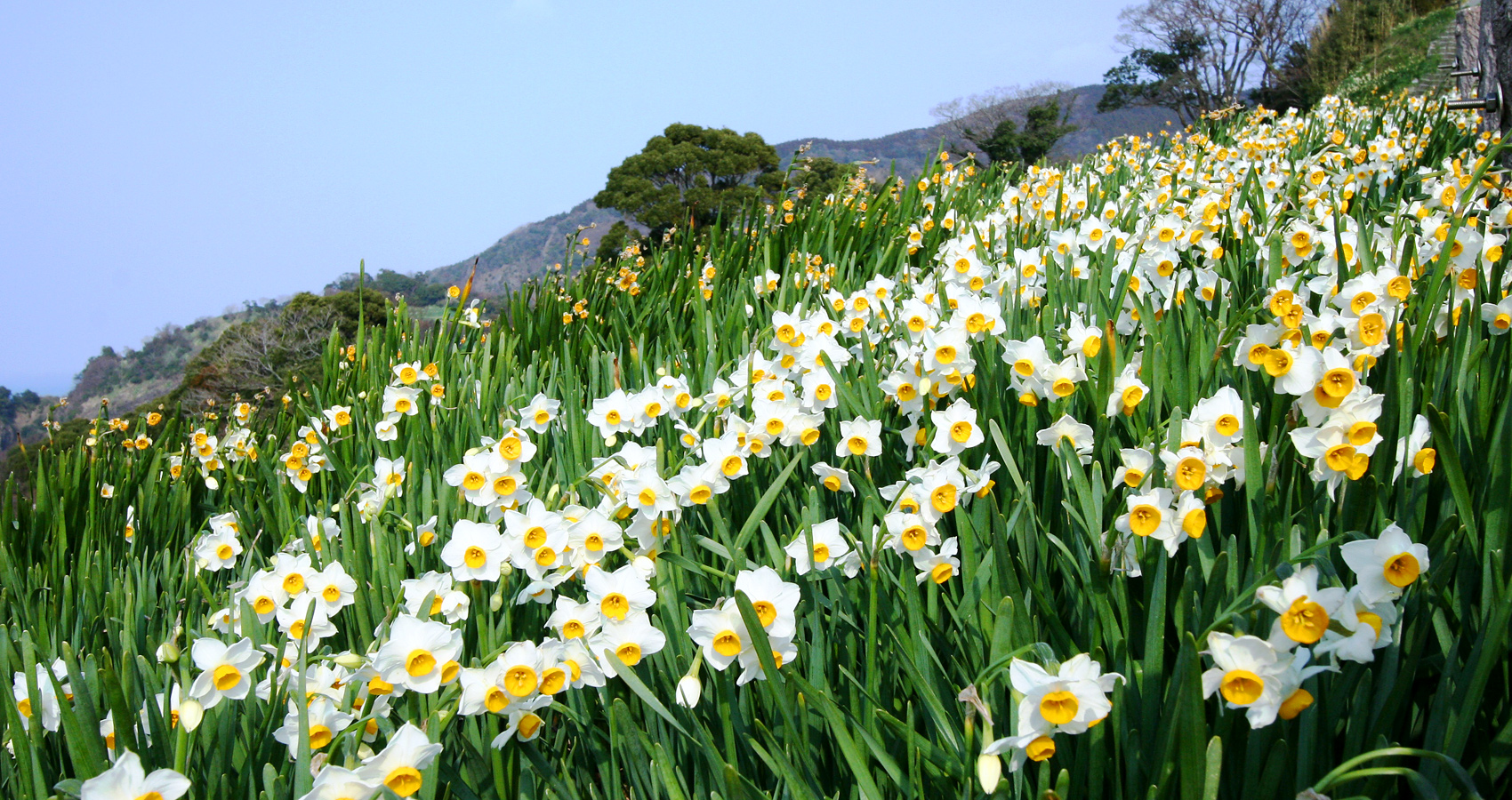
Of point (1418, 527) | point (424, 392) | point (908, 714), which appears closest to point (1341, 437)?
point (1418, 527)

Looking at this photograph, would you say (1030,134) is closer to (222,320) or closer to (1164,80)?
(1164,80)

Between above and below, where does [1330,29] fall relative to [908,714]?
above

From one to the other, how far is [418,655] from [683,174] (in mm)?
38386

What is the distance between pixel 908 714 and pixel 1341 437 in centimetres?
72

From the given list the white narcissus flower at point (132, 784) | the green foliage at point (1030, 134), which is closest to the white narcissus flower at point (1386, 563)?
the white narcissus flower at point (132, 784)

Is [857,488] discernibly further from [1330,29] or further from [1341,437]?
[1330,29]

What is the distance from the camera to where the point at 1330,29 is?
29.8 metres

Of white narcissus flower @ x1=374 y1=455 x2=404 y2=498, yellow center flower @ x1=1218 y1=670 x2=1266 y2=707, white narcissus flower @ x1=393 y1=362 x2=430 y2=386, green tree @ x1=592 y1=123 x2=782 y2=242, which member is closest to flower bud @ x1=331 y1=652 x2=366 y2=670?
white narcissus flower @ x1=374 y1=455 x2=404 y2=498

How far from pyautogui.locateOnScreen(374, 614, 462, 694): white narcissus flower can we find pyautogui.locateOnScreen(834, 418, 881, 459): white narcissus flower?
81cm

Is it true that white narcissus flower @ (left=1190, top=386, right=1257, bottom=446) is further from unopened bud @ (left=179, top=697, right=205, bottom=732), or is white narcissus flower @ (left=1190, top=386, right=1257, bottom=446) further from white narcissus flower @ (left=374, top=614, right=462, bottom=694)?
unopened bud @ (left=179, top=697, right=205, bottom=732)

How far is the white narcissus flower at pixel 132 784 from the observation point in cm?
93

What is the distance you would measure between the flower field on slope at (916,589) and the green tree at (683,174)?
33.9 metres

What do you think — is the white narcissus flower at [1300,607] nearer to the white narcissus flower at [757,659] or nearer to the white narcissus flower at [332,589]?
the white narcissus flower at [757,659]

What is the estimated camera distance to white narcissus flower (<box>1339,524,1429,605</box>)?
87cm
